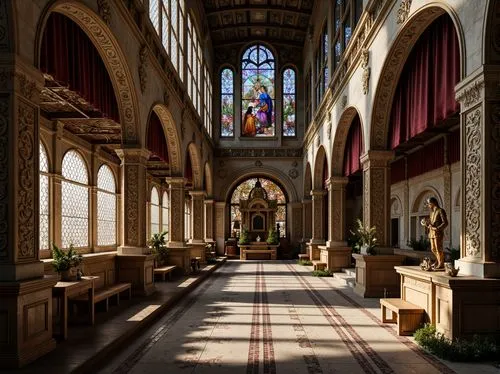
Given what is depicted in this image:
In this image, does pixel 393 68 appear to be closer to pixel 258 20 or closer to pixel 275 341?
pixel 275 341

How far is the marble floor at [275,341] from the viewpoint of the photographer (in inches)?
257

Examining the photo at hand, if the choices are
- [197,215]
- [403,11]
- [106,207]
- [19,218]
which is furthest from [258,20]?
[19,218]

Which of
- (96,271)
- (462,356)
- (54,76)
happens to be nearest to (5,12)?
(54,76)

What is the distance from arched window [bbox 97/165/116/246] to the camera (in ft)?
52.1

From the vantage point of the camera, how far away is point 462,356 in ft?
21.5

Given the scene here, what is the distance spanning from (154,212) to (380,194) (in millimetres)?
13578

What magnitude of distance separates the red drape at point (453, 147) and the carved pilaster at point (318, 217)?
8.82m

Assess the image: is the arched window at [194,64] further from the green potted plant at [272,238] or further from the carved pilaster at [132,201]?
the carved pilaster at [132,201]

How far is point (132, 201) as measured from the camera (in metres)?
11.8

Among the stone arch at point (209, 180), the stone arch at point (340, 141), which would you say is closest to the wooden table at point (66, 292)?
the stone arch at point (340, 141)

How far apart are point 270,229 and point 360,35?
17.6 metres

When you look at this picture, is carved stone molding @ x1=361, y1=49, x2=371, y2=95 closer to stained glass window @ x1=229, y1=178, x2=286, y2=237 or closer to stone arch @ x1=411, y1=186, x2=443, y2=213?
stone arch @ x1=411, y1=186, x2=443, y2=213

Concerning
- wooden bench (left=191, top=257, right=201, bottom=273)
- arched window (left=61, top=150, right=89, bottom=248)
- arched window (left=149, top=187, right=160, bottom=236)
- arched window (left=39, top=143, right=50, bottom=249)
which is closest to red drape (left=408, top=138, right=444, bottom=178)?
wooden bench (left=191, top=257, right=201, bottom=273)

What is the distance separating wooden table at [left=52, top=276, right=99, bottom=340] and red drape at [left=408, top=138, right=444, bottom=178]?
38.2ft
